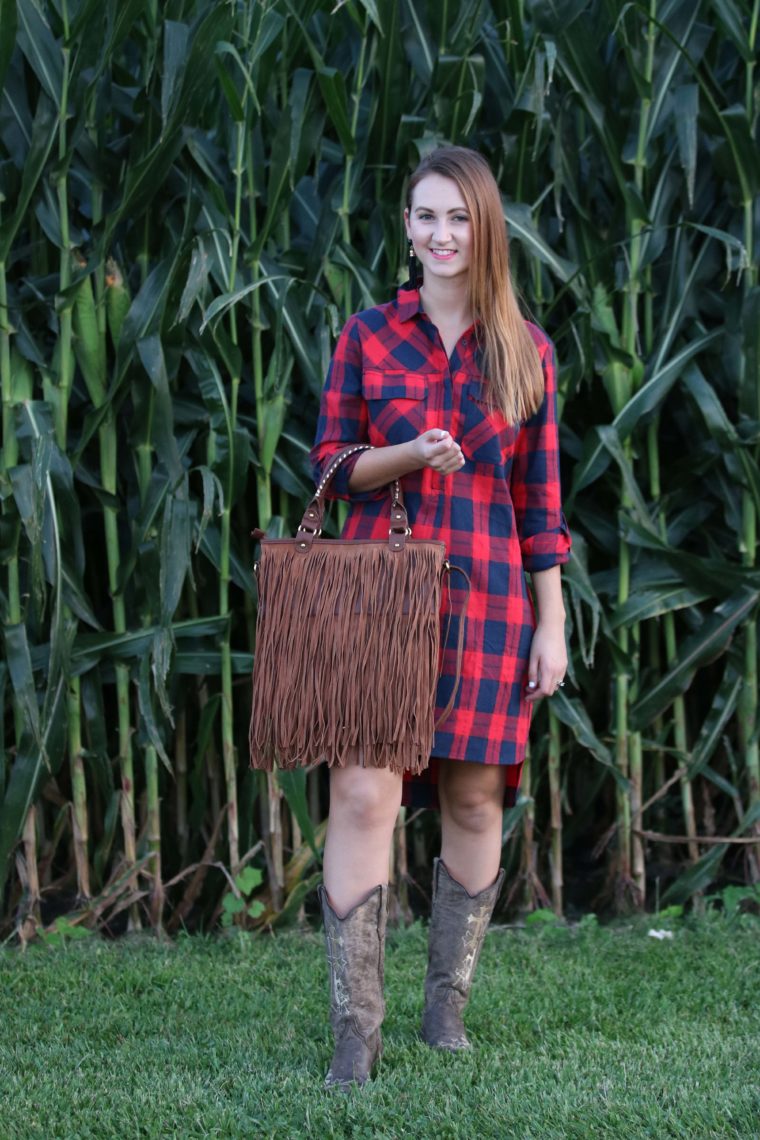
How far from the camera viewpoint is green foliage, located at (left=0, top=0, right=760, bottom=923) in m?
3.32

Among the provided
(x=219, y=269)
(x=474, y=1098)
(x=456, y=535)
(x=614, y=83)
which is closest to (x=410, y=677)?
(x=456, y=535)

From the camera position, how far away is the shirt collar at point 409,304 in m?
2.44

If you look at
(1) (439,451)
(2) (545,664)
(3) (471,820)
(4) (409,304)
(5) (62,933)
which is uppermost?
(4) (409,304)

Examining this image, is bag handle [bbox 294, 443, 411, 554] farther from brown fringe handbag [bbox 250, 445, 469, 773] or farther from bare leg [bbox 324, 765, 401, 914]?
bare leg [bbox 324, 765, 401, 914]

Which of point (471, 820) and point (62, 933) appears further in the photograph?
point (62, 933)

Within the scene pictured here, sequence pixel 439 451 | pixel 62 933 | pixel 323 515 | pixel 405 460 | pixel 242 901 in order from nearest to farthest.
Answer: pixel 439 451 < pixel 405 460 < pixel 323 515 < pixel 62 933 < pixel 242 901

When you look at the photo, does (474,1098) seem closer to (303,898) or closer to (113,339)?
(303,898)

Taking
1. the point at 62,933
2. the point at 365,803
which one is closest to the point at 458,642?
the point at 365,803

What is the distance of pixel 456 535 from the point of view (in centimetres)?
240

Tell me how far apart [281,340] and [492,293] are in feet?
3.80

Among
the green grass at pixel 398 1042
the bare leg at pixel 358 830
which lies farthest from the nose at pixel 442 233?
the green grass at pixel 398 1042

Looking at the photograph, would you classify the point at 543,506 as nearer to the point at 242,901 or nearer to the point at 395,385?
the point at 395,385

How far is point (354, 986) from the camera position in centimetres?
231

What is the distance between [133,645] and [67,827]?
23.8 inches
